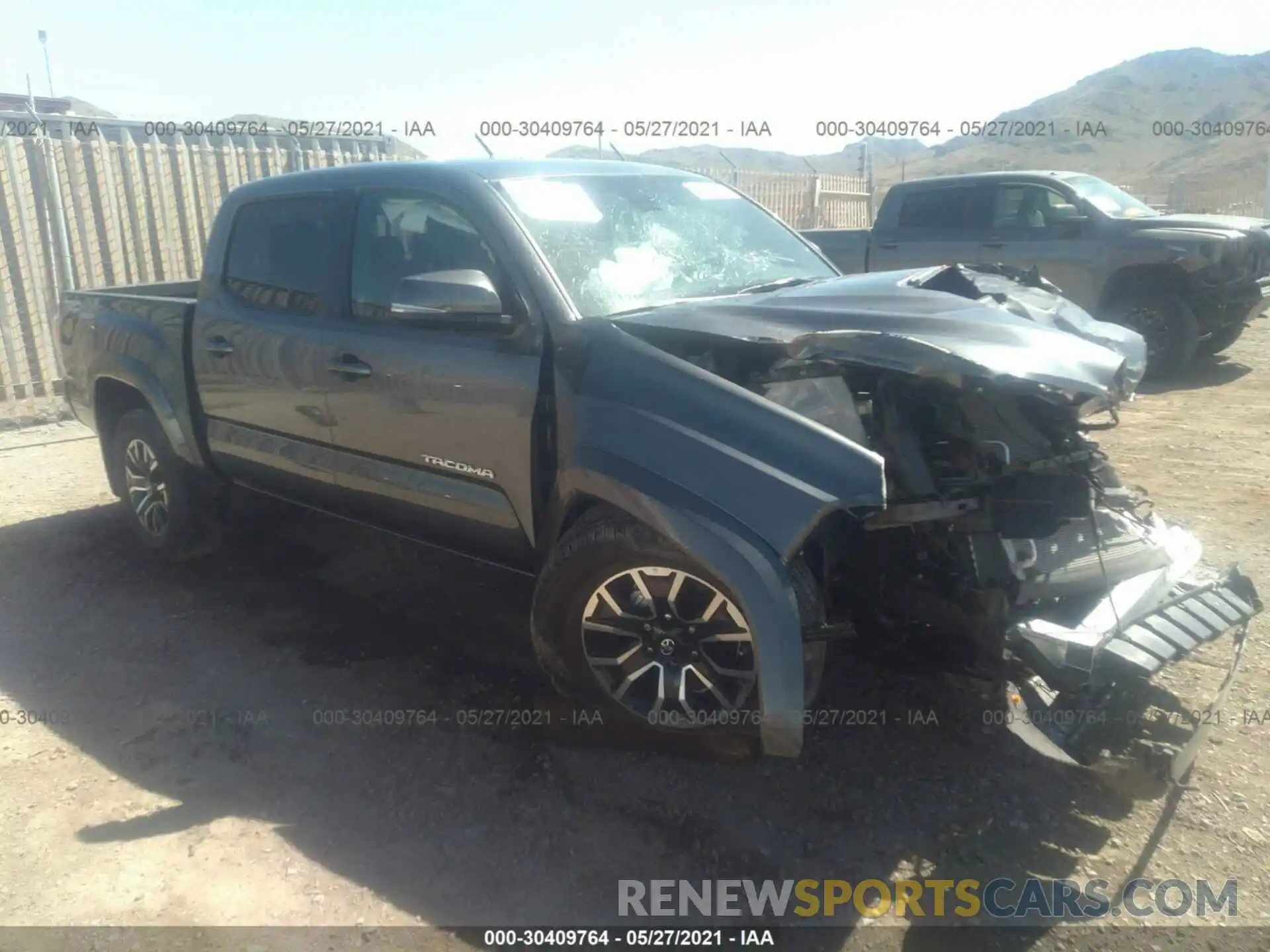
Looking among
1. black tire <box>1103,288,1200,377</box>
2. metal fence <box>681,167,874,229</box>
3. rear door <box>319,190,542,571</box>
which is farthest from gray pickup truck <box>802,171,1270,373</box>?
metal fence <box>681,167,874,229</box>

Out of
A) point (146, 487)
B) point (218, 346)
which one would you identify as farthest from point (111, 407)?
point (218, 346)

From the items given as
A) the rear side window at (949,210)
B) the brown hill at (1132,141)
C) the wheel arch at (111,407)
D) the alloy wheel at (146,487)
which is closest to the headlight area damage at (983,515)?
the alloy wheel at (146,487)

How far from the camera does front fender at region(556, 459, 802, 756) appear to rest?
274cm

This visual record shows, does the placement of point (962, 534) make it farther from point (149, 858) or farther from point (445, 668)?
point (149, 858)

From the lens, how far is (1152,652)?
282 cm

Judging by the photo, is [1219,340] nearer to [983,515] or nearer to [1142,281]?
[1142,281]

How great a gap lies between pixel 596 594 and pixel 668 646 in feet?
0.95

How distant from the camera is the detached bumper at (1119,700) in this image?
2.78 meters

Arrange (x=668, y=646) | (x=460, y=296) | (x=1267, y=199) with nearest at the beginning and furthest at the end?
(x=668, y=646), (x=460, y=296), (x=1267, y=199)

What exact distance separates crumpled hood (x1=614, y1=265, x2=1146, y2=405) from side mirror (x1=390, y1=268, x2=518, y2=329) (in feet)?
1.46

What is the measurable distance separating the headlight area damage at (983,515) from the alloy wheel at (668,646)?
0.32m

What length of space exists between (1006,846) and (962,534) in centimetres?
91

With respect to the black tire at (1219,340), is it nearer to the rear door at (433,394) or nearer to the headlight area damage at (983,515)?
the headlight area damage at (983,515)

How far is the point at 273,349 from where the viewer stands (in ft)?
13.9
